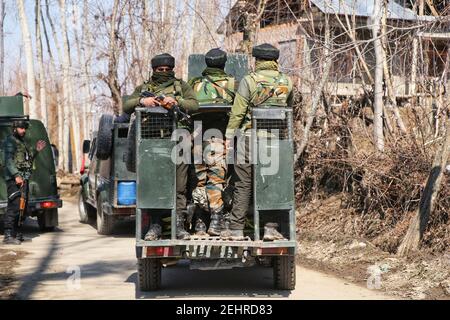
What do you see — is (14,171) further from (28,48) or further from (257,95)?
(28,48)

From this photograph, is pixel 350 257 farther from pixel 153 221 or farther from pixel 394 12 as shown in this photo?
pixel 394 12

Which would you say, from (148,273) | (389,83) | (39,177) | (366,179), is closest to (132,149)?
(148,273)

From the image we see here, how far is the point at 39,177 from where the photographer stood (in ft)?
48.5

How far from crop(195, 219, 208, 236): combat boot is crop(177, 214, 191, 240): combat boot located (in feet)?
0.54

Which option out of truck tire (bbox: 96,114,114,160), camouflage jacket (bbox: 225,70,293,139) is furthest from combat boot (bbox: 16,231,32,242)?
camouflage jacket (bbox: 225,70,293,139)

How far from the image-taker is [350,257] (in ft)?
34.8

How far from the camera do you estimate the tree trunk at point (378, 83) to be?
1196cm

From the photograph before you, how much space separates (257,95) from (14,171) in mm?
6279

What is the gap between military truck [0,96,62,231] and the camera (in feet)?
47.6

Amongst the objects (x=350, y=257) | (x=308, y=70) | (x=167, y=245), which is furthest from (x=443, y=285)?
(x=308, y=70)

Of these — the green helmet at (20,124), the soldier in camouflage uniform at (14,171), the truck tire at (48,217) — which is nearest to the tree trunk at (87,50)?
the truck tire at (48,217)

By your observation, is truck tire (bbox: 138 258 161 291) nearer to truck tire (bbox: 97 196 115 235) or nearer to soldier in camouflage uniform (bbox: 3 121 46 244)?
soldier in camouflage uniform (bbox: 3 121 46 244)

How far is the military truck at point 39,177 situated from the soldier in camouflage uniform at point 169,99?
639cm

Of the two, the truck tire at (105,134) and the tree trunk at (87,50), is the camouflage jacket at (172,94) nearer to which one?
the truck tire at (105,134)
